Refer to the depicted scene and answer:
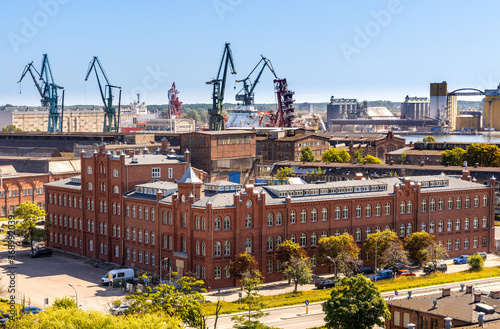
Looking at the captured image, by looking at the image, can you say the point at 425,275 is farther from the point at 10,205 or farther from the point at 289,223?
the point at 10,205

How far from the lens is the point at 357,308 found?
5403cm

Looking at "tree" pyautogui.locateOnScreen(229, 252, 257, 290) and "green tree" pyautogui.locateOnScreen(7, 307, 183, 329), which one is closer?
"green tree" pyautogui.locateOnScreen(7, 307, 183, 329)

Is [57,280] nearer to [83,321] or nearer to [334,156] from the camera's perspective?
[83,321]

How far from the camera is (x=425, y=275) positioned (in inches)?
3155

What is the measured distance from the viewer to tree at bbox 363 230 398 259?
80.0 m

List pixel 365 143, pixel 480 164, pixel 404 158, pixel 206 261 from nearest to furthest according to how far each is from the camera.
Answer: pixel 206 261 → pixel 480 164 → pixel 404 158 → pixel 365 143

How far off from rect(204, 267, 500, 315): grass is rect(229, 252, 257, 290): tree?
12.4 feet

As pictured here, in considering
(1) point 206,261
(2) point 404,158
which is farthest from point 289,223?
(2) point 404,158

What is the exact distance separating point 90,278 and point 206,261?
13955 millimetres

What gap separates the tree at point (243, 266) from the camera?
73.9 meters

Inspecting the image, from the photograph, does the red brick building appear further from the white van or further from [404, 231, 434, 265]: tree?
[404, 231, 434, 265]: tree

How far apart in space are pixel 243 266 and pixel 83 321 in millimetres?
29268

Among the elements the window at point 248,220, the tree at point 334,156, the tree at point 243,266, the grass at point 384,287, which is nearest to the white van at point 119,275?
the tree at point 243,266

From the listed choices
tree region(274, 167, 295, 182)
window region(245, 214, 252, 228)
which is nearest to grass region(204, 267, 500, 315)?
window region(245, 214, 252, 228)
